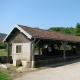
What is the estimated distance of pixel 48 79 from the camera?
416 inches

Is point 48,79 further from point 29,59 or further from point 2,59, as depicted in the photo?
point 2,59

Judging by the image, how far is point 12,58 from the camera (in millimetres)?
19453

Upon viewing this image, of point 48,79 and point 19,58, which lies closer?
point 48,79

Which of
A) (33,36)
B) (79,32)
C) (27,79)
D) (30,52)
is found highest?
(79,32)

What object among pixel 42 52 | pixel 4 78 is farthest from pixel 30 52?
pixel 42 52

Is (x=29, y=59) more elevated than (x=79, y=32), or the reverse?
(x=79, y=32)

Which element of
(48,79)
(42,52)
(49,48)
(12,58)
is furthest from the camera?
(49,48)

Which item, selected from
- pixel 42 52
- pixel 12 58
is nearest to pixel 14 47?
pixel 12 58

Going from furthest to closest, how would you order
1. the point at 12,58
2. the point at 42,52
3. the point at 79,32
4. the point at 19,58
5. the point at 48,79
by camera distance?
the point at 79,32 → the point at 42,52 → the point at 12,58 → the point at 19,58 → the point at 48,79

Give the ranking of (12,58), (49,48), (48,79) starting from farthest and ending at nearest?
(49,48), (12,58), (48,79)

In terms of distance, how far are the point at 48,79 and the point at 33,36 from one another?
5.87m

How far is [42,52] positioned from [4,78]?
15.5 m

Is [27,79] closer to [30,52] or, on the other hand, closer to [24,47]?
[30,52]

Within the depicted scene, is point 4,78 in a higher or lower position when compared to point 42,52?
lower
